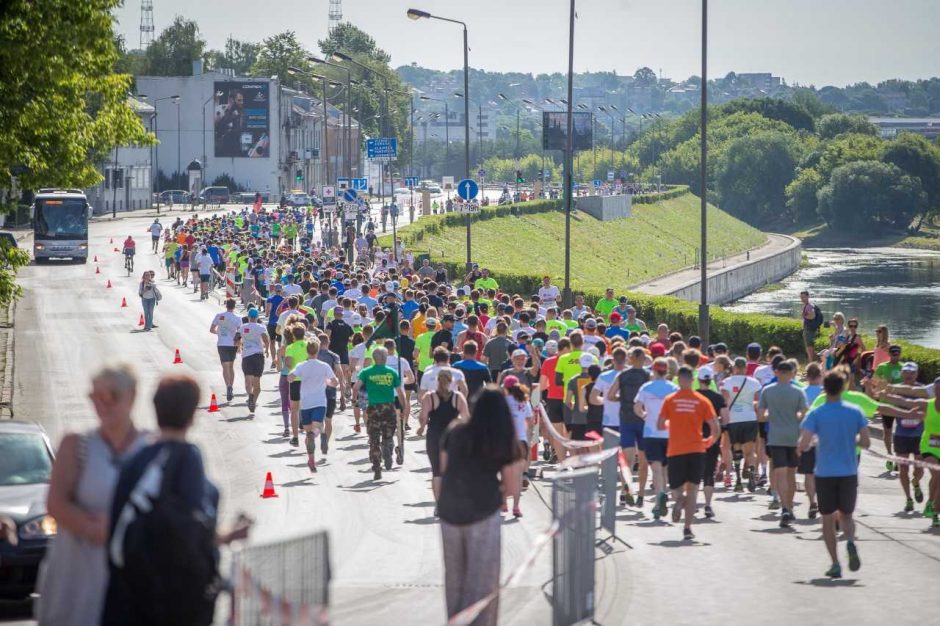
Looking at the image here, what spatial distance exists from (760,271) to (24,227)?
4500cm

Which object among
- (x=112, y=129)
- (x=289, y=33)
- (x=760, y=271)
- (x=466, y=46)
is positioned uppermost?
(x=289, y=33)

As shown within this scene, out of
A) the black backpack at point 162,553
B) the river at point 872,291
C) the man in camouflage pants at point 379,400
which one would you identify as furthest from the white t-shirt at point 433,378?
the river at point 872,291

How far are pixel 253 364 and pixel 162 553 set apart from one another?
1784cm

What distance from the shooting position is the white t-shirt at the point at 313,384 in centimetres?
1898

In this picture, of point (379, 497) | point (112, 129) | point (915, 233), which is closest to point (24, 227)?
point (112, 129)

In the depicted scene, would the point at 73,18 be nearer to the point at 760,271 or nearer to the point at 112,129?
the point at 112,129

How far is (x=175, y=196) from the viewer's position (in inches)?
4643

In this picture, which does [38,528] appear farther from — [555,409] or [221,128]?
[221,128]

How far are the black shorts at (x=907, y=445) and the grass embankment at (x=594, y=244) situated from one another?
34.8 metres

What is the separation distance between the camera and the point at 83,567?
6672 millimetres

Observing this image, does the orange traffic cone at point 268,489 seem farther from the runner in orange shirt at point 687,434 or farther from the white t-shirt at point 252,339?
the white t-shirt at point 252,339

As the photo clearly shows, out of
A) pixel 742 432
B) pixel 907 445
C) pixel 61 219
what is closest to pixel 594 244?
pixel 61 219

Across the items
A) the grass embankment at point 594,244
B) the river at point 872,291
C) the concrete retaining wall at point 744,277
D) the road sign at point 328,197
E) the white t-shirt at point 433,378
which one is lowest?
the river at point 872,291

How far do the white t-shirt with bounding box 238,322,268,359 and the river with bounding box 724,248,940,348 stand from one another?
41.5 m
